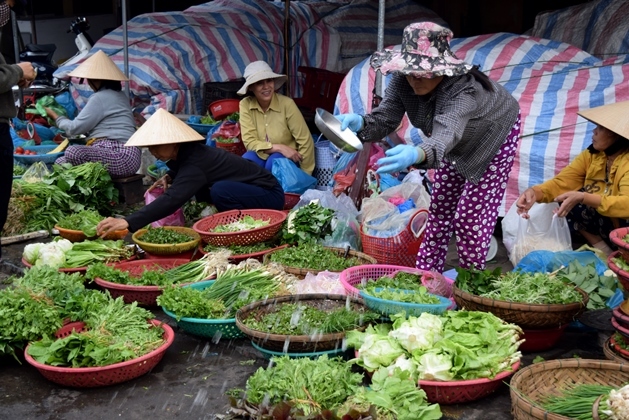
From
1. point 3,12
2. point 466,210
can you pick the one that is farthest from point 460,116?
point 3,12

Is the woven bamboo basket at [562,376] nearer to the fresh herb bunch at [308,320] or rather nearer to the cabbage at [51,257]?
the fresh herb bunch at [308,320]

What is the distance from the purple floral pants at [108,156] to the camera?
6.86 meters

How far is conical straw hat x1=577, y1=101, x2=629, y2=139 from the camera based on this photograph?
4.27 m

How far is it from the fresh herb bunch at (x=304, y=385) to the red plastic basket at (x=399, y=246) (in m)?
1.75

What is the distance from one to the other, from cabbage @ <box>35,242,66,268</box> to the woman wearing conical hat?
204 cm

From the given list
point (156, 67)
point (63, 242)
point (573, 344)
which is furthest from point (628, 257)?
point (156, 67)

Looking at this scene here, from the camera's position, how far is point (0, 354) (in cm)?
371

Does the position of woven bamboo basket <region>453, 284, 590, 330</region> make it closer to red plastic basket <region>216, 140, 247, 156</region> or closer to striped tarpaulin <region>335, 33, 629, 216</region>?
striped tarpaulin <region>335, 33, 629, 216</region>

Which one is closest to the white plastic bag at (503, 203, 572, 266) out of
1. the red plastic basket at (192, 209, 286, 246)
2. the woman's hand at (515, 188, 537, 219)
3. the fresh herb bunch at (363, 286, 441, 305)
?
the woman's hand at (515, 188, 537, 219)

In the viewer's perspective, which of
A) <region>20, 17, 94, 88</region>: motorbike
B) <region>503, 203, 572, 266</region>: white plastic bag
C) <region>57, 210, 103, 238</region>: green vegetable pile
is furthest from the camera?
<region>20, 17, 94, 88</region>: motorbike

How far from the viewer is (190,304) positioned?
3891 millimetres

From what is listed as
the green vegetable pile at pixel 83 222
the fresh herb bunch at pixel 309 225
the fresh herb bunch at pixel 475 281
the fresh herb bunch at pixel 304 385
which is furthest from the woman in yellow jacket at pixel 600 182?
the green vegetable pile at pixel 83 222

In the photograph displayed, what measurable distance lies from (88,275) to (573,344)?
2775 mm

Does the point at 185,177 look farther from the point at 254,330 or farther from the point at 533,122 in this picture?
the point at 533,122
